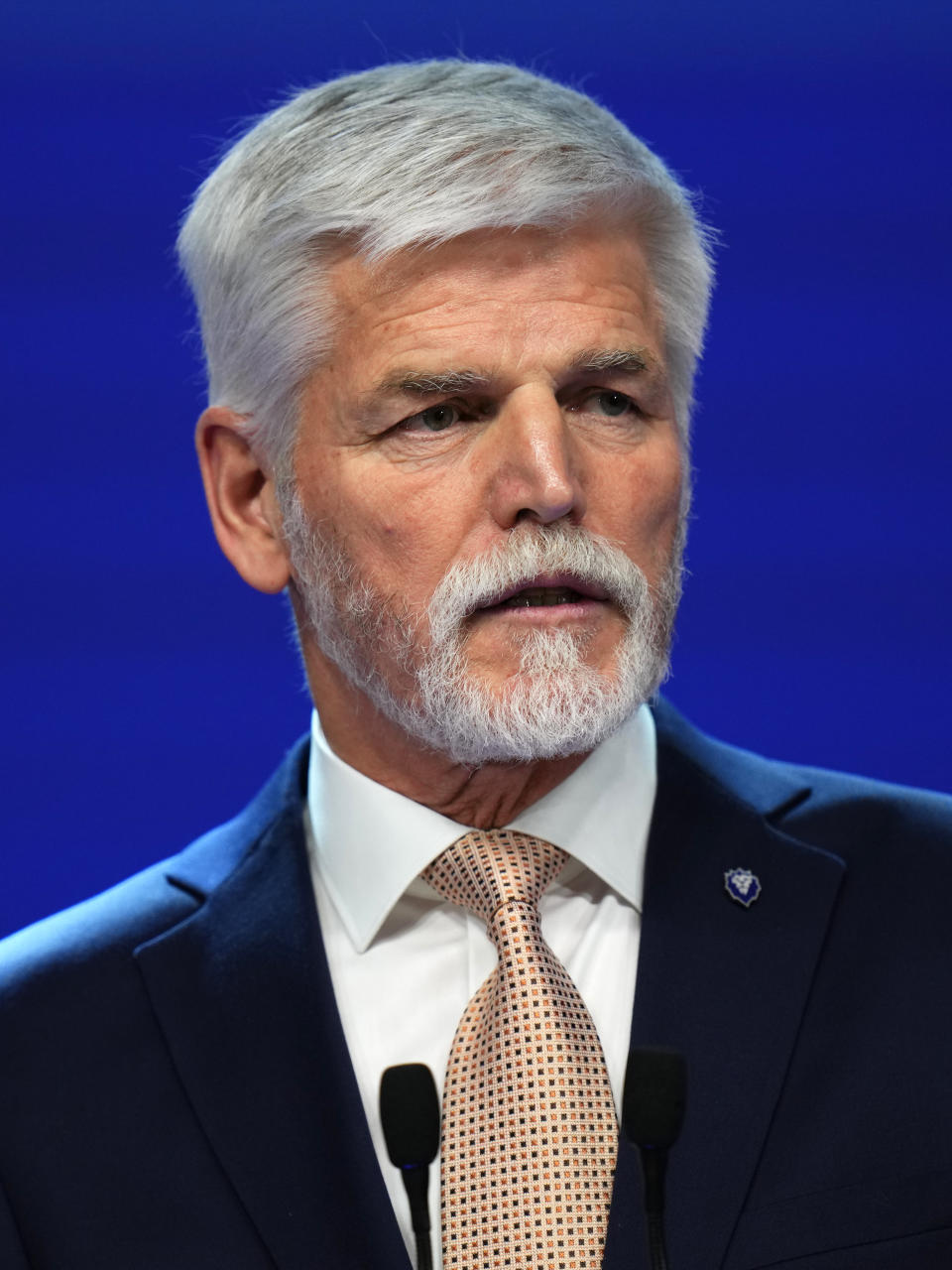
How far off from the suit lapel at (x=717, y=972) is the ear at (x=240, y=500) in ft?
1.97

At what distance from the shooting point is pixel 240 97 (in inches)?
113

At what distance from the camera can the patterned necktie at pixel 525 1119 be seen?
1.85 meters

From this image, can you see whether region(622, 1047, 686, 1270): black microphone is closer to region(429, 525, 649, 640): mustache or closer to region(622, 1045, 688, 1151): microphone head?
region(622, 1045, 688, 1151): microphone head

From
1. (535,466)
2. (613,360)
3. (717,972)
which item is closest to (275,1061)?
(717,972)

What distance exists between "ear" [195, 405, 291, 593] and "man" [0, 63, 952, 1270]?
0.17 ft

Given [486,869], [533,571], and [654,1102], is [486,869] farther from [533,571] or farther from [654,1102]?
[654,1102]

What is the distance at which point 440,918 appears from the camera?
84.7 inches

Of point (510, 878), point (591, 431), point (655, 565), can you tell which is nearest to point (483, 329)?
point (591, 431)

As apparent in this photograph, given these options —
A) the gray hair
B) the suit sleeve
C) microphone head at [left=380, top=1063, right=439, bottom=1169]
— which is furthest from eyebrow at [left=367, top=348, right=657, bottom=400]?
the suit sleeve

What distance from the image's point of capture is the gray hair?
2047 millimetres

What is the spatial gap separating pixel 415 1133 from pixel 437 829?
628 mm

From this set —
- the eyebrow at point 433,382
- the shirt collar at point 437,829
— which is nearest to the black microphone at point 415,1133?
the shirt collar at point 437,829

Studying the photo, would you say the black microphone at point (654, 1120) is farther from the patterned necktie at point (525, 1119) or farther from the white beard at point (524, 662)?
the white beard at point (524, 662)

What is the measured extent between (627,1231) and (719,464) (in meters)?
1.50
